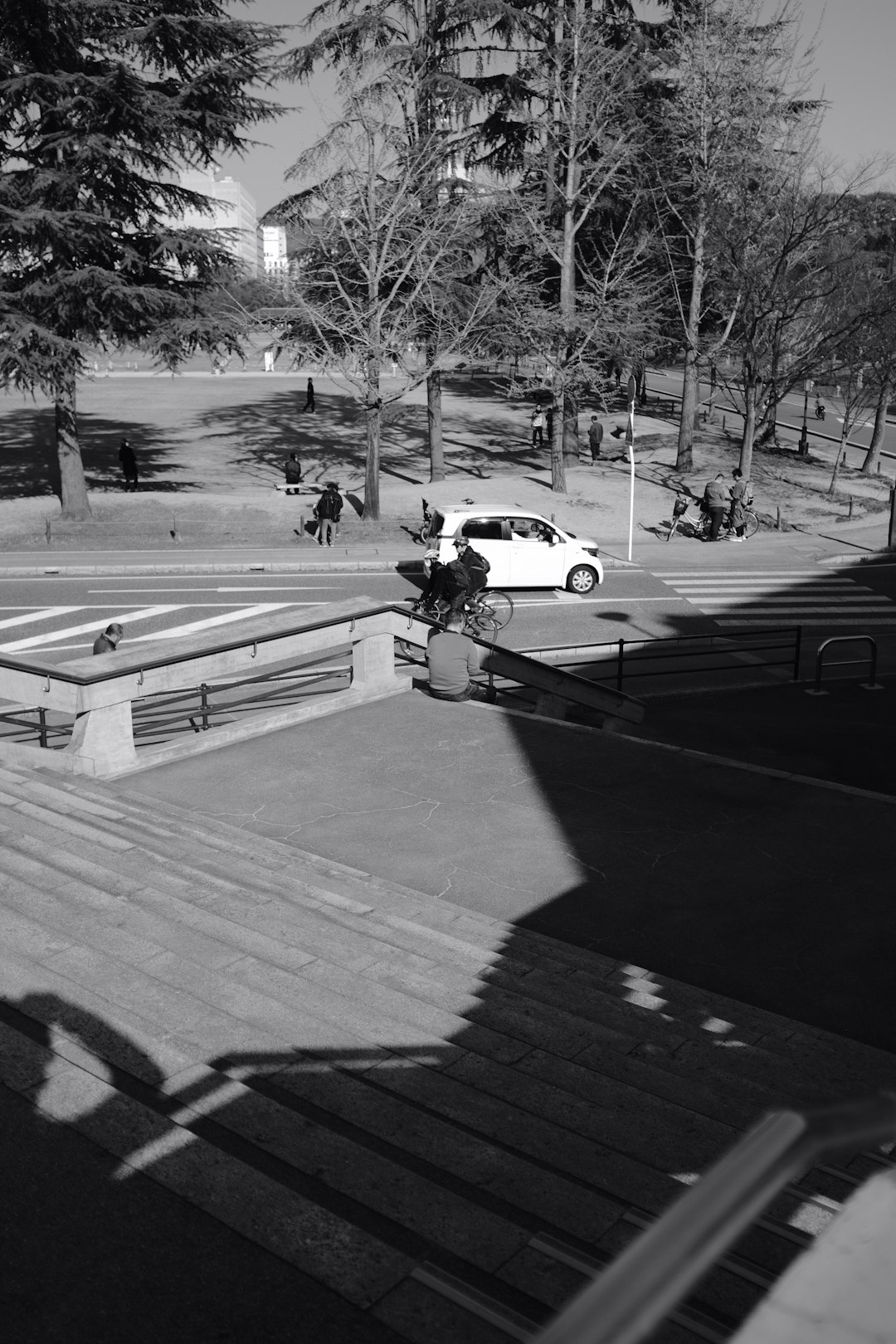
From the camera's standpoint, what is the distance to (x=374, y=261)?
29953 millimetres

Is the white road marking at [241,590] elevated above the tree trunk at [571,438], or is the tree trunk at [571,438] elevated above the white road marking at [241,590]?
the tree trunk at [571,438]

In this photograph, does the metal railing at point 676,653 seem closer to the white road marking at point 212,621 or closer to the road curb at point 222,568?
the white road marking at point 212,621

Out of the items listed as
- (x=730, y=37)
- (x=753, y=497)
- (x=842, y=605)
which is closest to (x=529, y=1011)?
(x=842, y=605)

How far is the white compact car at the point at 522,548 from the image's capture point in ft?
76.4

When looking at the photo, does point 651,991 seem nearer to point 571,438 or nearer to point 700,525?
point 700,525

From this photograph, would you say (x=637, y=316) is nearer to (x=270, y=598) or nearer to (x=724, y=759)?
(x=270, y=598)

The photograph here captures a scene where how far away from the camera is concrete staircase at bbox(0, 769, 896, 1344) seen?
3602mm

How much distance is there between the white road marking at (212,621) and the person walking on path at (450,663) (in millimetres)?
6419

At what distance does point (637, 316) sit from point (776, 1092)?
3354 centimetres

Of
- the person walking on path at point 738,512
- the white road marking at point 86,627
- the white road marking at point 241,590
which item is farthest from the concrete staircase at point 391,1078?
the person walking on path at point 738,512

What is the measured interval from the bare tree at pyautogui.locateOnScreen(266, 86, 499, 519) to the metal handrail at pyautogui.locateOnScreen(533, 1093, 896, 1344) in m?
29.0

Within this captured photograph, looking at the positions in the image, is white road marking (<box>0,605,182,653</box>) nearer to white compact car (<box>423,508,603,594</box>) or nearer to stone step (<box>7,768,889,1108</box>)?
white compact car (<box>423,508,603,594</box>)

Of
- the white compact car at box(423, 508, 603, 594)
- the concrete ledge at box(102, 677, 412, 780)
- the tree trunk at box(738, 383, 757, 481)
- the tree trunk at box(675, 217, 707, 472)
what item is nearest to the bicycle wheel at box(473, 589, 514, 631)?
the white compact car at box(423, 508, 603, 594)

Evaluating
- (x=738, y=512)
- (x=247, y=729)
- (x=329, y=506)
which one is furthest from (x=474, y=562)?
(x=738, y=512)
